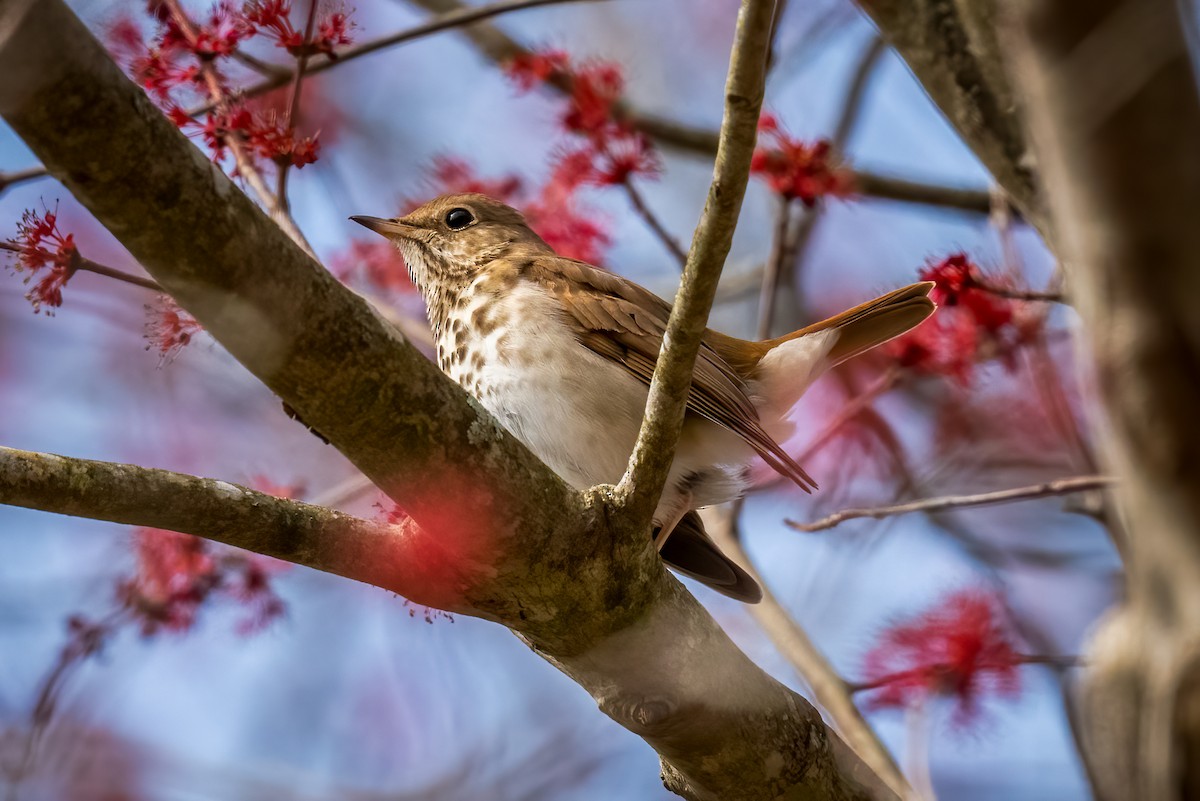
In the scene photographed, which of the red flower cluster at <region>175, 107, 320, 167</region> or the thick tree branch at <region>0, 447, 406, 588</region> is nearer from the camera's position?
the thick tree branch at <region>0, 447, 406, 588</region>

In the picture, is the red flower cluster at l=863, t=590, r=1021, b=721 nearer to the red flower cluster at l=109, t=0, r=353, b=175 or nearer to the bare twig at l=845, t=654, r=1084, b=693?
the bare twig at l=845, t=654, r=1084, b=693

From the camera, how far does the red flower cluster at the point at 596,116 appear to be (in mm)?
5355

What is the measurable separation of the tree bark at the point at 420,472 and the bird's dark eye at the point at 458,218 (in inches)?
101

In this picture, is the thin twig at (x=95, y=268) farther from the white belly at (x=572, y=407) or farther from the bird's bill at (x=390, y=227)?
the bird's bill at (x=390, y=227)

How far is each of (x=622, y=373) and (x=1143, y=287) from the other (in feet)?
10.7

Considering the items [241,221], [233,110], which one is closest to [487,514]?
[241,221]

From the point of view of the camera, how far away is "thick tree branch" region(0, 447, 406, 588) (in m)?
2.84

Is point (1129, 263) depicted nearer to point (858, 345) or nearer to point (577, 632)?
point (577, 632)

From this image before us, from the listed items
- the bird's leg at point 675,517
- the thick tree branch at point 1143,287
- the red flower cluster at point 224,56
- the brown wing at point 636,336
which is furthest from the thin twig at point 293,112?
the thick tree branch at point 1143,287

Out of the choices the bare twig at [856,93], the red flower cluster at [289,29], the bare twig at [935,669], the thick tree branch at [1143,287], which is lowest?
the thick tree branch at [1143,287]

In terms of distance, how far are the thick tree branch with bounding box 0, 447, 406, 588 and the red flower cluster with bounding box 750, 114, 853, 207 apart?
8.14 ft

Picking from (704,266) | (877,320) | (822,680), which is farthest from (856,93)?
(704,266)

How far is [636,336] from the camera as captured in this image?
187 inches

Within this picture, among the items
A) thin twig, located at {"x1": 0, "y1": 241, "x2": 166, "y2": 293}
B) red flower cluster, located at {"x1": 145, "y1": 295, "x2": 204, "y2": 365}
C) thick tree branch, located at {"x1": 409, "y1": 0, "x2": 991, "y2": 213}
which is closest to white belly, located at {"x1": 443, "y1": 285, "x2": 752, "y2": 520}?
red flower cluster, located at {"x1": 145, "y1": 295, "x2": 204, "y2": 365}
